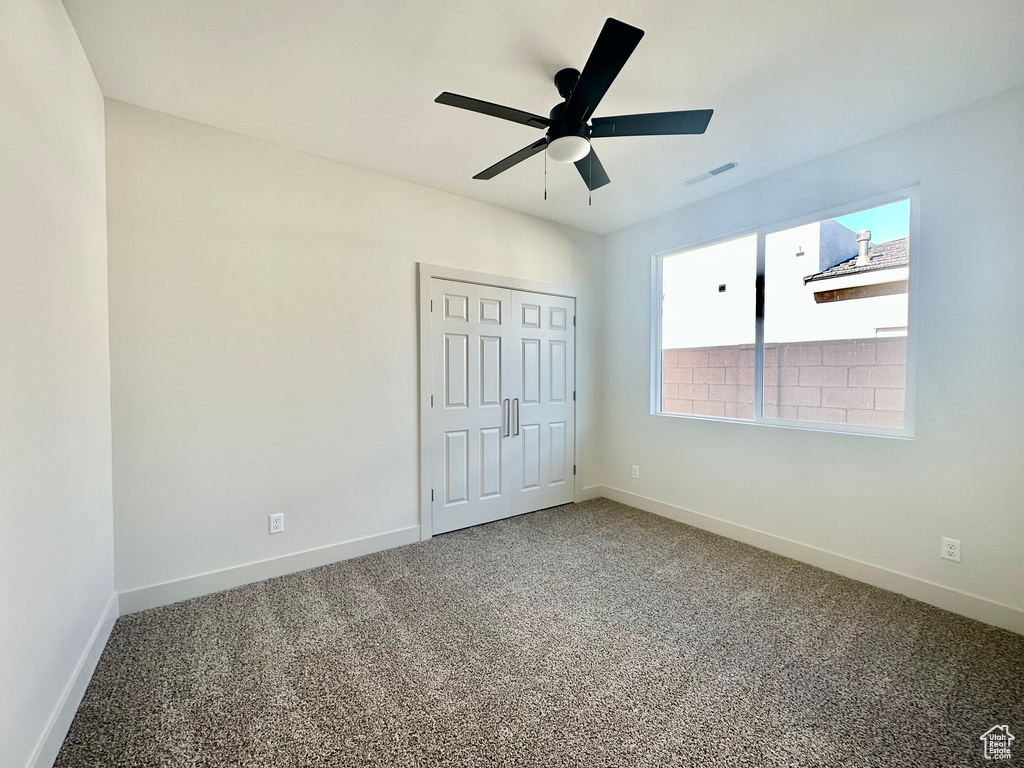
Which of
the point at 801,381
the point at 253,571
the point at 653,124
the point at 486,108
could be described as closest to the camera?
the point at 486,108

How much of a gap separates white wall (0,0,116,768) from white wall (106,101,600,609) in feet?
0.74

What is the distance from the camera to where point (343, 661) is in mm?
1854

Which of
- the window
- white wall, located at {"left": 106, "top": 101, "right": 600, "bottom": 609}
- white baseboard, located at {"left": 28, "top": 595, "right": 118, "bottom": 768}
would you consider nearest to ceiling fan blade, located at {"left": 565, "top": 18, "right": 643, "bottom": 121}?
white wall, located at {"left": 106, "top": 101, "right": 600, "bottom": 609}

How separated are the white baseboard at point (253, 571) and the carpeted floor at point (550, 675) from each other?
8 centimetres

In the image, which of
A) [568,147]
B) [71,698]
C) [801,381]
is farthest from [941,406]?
[71,698]

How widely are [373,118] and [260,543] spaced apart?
260 centimetres

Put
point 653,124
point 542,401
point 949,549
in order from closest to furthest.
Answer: point 653,124 → point 949,549 → point 542,401

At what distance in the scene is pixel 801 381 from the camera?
9.69ft

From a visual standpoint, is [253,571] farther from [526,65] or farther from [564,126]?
[526,65]

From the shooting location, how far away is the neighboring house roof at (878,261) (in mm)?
2498

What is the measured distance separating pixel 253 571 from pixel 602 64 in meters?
3.15

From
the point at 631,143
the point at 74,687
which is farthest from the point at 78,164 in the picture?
the point at 631,143

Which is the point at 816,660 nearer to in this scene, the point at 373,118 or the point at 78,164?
the point at 373,118

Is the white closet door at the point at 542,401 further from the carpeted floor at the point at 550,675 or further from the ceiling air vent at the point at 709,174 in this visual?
the ceiling air vent at the point at 709,174
